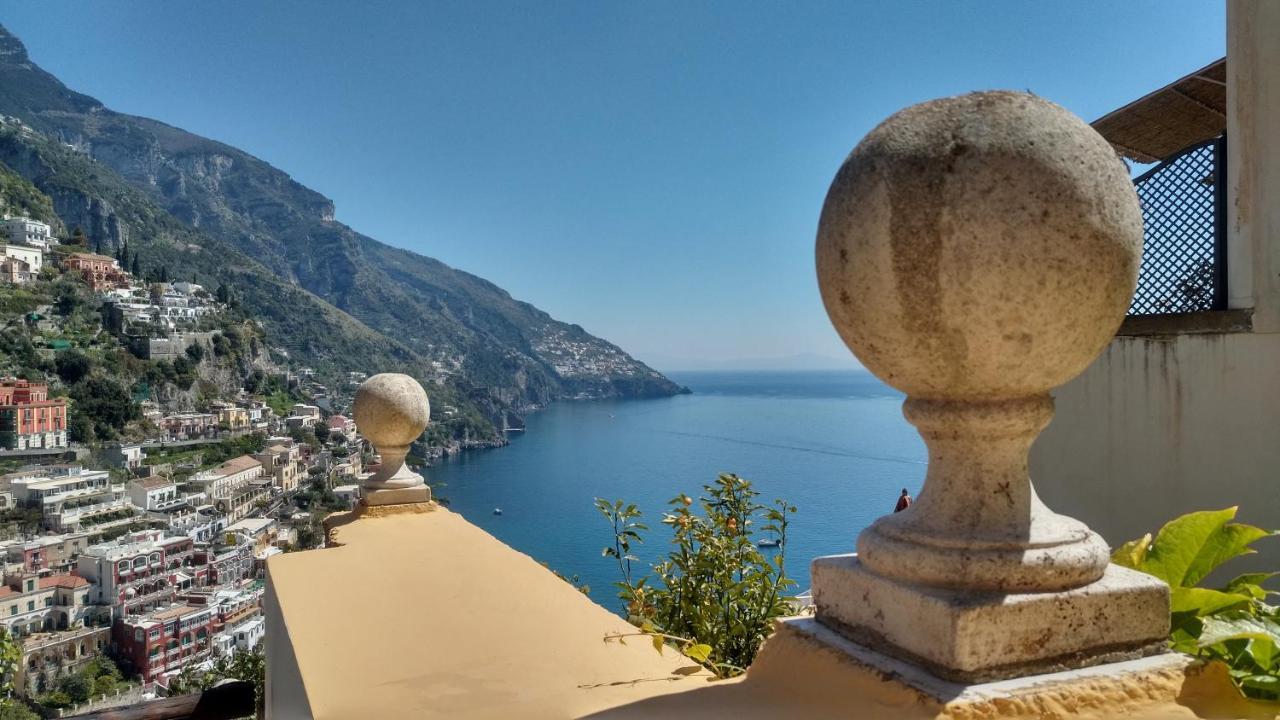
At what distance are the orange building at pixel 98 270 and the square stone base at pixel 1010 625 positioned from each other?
101854 millimetres

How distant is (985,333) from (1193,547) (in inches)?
42.4

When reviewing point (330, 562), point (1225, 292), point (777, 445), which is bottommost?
point (777, 445)

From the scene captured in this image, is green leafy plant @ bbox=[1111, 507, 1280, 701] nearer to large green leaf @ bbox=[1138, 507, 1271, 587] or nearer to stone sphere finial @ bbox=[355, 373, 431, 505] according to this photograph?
large green leaf @ bbox=[1138, 507, 1271, 587]

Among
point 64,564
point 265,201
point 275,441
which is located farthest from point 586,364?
point 64,564

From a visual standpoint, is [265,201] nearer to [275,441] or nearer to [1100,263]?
[275,441]

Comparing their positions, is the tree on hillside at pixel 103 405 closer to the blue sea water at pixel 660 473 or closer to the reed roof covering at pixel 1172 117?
the blue sea water at pixel 660 473

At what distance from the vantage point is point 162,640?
4506cm

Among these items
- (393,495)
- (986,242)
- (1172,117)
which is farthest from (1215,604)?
(1172,117)

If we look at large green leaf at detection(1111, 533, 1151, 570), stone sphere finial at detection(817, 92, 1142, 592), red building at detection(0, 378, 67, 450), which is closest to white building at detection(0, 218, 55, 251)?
red building at detection(0, 378, 67, 450)

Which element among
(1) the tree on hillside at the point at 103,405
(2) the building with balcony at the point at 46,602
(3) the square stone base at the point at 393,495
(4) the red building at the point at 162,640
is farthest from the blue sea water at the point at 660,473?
(1) the tree on hillside at the point at 103,405

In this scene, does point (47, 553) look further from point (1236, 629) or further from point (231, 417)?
point (1236, 629)

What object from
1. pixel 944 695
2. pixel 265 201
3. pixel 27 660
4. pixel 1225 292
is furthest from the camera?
pixel 265 201

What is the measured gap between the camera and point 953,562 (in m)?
1.53

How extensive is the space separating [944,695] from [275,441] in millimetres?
83563
